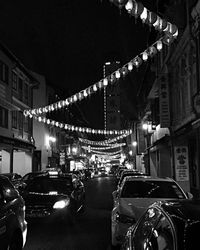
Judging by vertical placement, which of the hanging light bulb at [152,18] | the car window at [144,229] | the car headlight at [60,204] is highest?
the hanging light bulb at [152,18]

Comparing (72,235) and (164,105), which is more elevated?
(164,105)

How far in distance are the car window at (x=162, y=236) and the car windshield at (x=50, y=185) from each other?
29.9 ft

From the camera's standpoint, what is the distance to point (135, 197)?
8.83 meters

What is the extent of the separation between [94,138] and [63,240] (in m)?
113

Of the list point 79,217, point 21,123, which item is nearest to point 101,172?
point 21,123

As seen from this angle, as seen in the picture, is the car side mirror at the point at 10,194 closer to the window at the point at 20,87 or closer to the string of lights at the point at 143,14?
the string of lights at the point at 143,14

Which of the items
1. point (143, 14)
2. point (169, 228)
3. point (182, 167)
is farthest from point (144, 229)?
point (182, 167)

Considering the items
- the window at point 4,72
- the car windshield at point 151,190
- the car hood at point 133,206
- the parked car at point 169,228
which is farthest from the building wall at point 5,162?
the parked car at point 169,228

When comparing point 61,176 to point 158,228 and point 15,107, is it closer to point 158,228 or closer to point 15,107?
point 158,228

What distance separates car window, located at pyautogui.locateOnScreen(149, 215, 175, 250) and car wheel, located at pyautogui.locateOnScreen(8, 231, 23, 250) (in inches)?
135

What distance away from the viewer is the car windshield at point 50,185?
41.4 ft

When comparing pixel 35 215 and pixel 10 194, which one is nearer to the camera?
pixel 10 194

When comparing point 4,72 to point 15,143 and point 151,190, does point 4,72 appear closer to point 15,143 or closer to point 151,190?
point 15,143

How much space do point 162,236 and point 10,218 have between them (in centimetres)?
361
